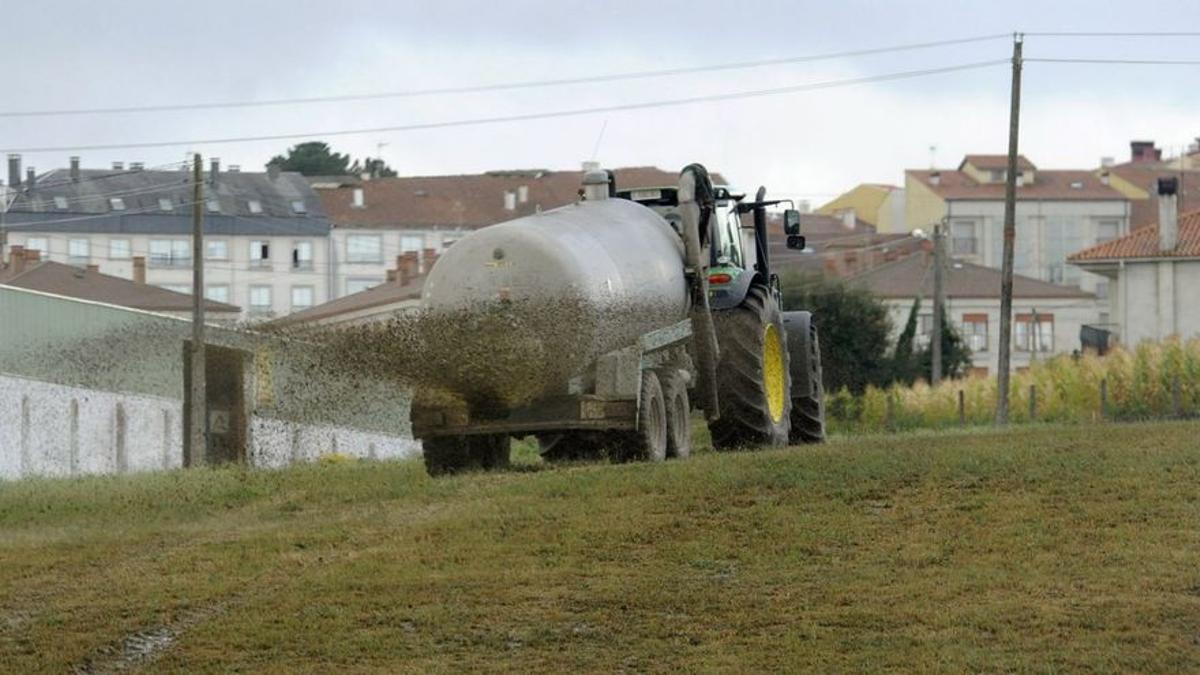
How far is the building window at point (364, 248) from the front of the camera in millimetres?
133500

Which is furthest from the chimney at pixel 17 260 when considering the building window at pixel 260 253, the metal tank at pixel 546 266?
the metal tank at pixel 546 266

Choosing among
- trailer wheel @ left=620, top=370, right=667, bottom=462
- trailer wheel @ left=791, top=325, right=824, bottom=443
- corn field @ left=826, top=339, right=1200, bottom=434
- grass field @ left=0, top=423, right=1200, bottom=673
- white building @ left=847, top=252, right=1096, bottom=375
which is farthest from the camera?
white building @ left=847, top=252, right=1096, bottom=375

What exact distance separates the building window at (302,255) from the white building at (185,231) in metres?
0.05

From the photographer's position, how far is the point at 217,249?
12825cm

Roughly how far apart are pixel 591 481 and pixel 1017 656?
849 centimetres

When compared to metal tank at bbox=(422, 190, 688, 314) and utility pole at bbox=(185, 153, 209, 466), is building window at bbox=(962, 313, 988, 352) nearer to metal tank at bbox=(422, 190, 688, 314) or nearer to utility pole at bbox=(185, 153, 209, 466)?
utility pole at bbox=(185, 153, 209, 466)

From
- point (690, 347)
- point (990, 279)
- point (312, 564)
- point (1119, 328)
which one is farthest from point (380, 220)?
point (312, 564)

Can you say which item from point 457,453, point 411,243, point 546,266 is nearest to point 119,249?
point 411,243

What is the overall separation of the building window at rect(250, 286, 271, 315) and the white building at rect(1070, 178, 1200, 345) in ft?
187

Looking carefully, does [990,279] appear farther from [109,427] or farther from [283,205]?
[109,427]

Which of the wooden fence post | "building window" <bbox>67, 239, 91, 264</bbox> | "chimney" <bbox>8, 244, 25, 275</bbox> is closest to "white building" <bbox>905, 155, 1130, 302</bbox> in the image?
"building window" <bbox>67, 239, 91, 264</bbox>

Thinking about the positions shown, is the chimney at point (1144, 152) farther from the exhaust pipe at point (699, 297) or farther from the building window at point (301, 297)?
the exhaust pipe at point (699, 297)

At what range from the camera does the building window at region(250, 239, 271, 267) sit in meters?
129

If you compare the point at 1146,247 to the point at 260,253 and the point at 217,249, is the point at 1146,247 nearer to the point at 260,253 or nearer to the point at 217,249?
→ the point at 217,249
